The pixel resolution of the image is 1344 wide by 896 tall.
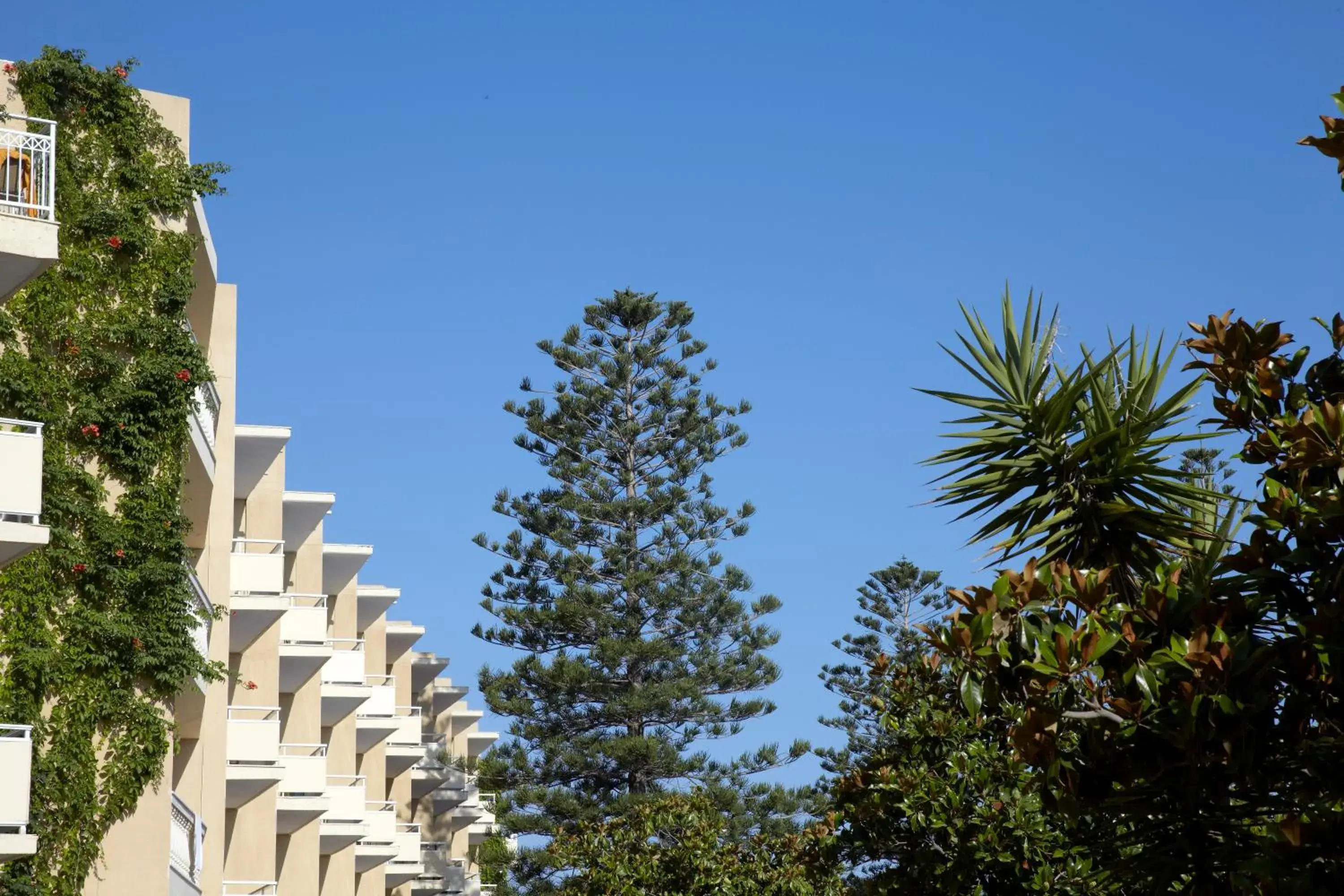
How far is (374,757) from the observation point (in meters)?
39.2

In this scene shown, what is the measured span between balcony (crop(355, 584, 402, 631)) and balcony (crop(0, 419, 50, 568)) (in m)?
24.5

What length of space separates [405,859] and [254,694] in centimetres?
1321

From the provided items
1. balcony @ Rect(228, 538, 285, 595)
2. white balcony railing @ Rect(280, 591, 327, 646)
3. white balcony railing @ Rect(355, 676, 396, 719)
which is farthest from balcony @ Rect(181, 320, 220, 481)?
white balcony railing @ Rect(355, 676, 396, 719)

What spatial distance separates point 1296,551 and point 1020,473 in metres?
2.65

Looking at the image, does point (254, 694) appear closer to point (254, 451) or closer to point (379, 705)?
point (254, 451)

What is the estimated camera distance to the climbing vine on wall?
16.6m

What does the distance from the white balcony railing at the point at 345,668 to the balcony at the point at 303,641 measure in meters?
3.01

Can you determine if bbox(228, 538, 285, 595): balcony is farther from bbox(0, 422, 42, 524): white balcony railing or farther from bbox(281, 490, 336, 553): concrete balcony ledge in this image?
bbox(0, 422, 42, 524): white balcony railing

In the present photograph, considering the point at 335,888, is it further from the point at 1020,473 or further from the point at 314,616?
the point at 1020,473

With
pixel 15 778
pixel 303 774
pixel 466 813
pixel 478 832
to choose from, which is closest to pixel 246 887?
pixel 303 774

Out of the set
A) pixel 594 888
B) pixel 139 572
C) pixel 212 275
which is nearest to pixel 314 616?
pixel 594 888

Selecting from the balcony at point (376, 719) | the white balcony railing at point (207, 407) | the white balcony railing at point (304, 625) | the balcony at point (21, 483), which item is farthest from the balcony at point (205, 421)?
the balcony at point (376, 719)

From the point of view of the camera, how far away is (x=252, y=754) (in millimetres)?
24516

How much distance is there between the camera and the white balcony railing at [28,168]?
15.1m
